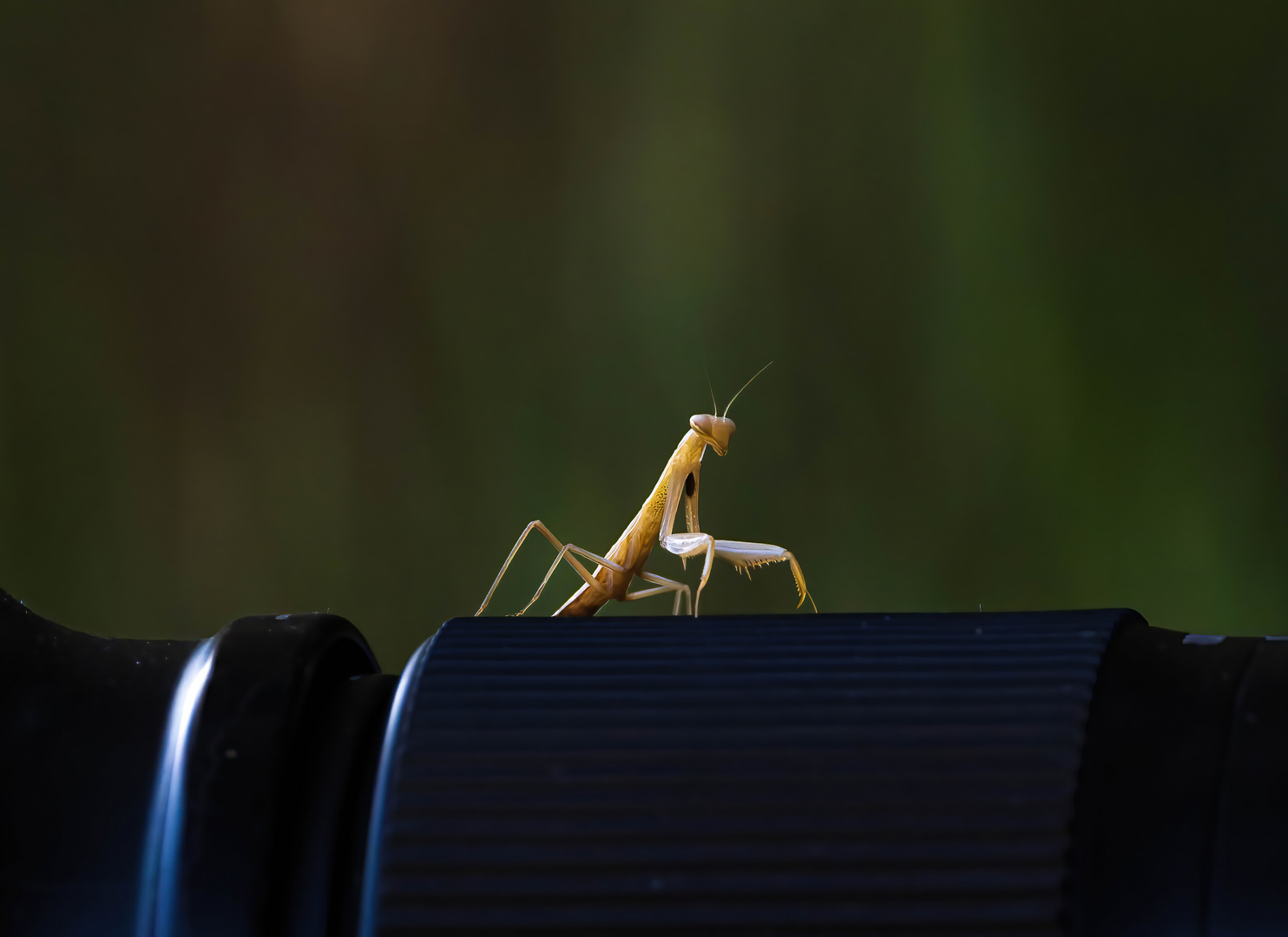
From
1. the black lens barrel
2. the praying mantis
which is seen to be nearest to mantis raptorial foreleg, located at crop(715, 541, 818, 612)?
the praying mantis

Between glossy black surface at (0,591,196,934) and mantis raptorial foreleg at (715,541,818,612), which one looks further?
mantis raptorial foreleg at (715,541,818,612)

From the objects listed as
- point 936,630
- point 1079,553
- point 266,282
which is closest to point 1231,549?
point 1079,553

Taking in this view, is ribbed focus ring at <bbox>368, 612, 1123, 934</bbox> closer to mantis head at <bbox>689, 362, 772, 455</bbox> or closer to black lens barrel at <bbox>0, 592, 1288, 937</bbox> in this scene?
black lens barrel at <bbox>0, 592, 1288, 937</bbox>

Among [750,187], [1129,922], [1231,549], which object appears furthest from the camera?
[750,187]

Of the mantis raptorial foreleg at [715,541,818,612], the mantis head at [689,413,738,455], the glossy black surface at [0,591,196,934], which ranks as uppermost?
the mantis head at [689,413,738,455]

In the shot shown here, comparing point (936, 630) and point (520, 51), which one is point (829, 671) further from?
point (520, 51)

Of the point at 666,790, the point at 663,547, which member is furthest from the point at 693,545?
the point at 666,790
